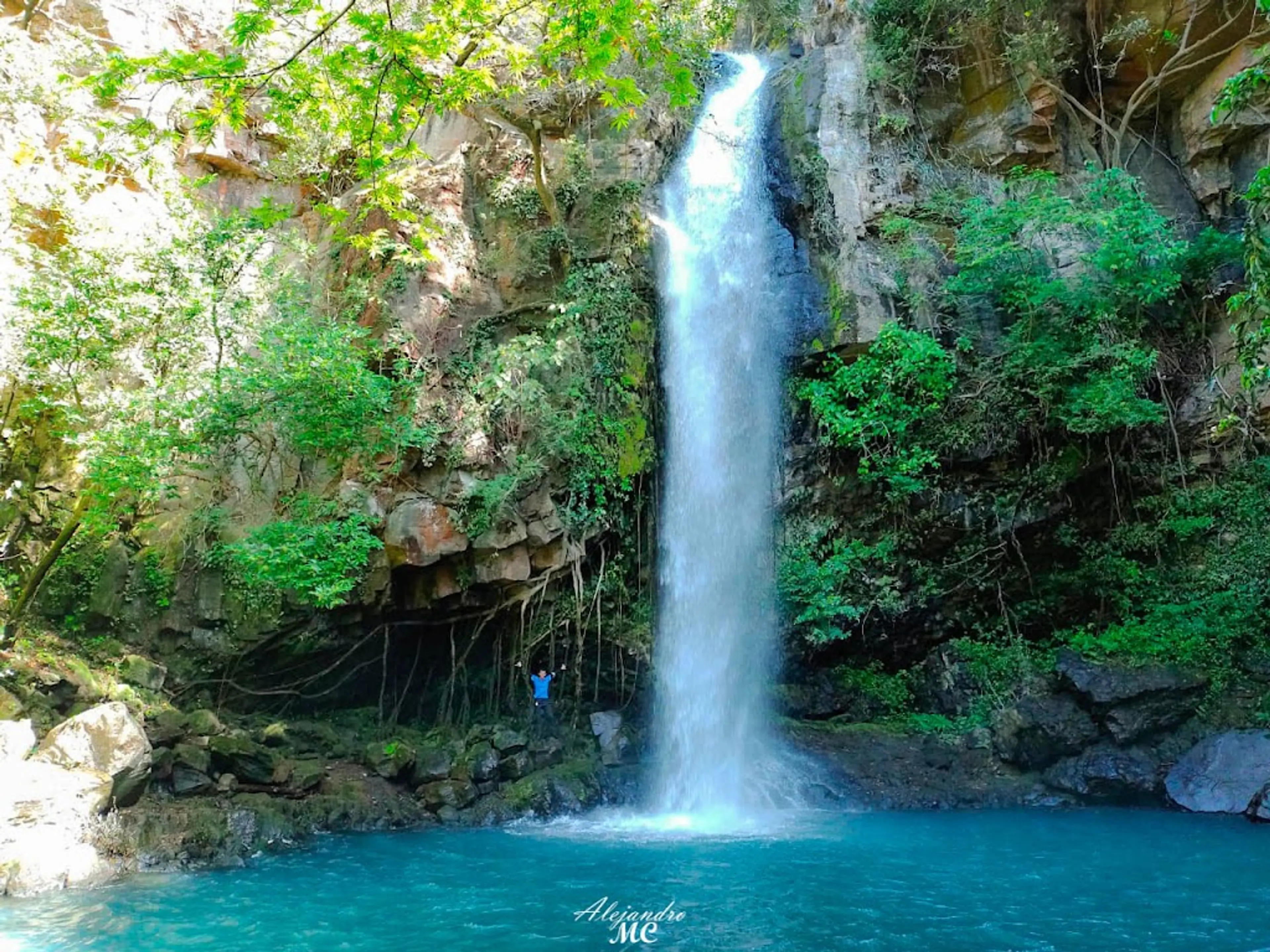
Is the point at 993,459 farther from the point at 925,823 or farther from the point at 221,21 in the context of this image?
the point at 221,21

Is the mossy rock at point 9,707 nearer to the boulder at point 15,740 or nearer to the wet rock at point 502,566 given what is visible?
the boulder at point 15,740

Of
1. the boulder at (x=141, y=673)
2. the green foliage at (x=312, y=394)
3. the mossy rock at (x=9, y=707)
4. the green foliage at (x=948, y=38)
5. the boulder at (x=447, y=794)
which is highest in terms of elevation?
the green foliage at (x=948, y=38)

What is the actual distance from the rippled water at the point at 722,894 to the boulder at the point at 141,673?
3388 mm

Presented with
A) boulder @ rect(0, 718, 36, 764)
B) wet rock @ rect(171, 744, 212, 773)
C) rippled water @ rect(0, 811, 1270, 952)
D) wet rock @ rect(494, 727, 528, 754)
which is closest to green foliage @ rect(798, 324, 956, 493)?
rippled water @ rect(0, 811, 1270, 952)

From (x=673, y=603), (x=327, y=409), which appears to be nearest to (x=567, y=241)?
(x=327, y=409)

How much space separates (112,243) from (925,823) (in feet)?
41.7

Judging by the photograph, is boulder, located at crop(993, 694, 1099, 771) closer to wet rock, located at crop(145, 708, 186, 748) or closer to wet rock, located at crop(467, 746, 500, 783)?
wet rock, located at crop(467, 746, 500, 783)

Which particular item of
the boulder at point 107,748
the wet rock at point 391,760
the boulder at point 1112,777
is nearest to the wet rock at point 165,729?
the boulder at point 107,748

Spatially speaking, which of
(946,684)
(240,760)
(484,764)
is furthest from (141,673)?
(946,684)

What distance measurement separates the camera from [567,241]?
13.7 meters

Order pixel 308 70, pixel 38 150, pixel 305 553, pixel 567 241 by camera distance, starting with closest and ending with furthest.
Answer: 1. pixel 308 70
2. pixel 305 553
3. pixel 38 150
4. pixel 567 241

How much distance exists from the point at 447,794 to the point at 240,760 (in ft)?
8.43

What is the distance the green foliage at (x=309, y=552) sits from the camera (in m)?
10.0

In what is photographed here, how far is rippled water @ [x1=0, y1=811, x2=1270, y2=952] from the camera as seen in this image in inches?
248
